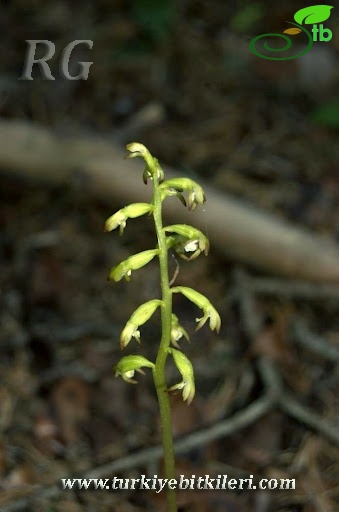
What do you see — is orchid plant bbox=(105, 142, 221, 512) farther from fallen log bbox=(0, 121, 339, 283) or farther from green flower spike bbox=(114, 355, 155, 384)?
fallen log bbox=(0, 121, 339, 283)

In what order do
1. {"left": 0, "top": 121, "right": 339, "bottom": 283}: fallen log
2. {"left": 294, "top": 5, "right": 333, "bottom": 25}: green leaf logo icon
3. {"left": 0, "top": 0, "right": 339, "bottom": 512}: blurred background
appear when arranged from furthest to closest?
{"left": 294, "top": 5, "right": 333, "bottom": 25}: green leaf logo icon < {"left": 0, "top": 121, "right": 339, "bottom": 283}: fallen log < {"left": 0, "top": 0, "right": 339, "bottom": 512}: blurred background

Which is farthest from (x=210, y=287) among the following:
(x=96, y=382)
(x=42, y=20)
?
(x=42, y=20)

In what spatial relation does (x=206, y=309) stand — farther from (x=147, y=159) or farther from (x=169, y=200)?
(x=169, y=200)

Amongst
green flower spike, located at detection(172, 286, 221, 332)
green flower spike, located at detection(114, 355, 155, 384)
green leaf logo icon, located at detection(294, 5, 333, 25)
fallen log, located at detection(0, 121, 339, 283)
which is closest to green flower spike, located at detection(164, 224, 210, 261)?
green flower spike, located at detection(172, 286, 221, 332)

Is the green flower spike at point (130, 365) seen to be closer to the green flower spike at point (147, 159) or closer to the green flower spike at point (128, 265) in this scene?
the green flower spike at point (128, 265)

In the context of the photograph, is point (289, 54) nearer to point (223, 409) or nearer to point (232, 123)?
point (232, 123)

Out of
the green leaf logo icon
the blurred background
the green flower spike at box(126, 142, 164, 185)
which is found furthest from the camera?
the green leaf logo icon
